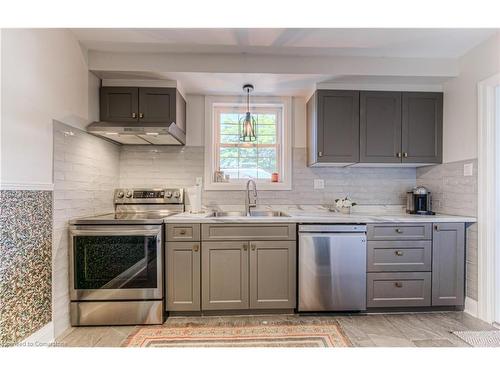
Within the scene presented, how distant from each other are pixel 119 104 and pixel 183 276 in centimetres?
178

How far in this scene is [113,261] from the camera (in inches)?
86.9

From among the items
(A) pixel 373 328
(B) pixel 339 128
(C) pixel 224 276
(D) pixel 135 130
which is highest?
(B) pixel 339 128

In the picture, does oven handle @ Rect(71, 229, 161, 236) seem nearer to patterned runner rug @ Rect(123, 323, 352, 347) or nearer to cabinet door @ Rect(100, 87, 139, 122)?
patterned runner rug @ Rect(123, 323, 352, 347)

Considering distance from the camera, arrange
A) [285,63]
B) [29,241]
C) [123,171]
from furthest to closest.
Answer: [123,171]
[285,63]
[29,241]

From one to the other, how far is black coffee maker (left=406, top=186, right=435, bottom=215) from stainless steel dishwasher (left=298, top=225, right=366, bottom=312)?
0.96 meters

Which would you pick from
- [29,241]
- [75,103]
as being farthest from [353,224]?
[75,103]

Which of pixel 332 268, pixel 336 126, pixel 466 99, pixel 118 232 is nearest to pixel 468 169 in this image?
pixel 466 99

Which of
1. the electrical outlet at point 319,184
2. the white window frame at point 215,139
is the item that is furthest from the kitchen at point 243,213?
the electrical outlet at point 319,184

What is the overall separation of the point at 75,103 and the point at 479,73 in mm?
3583

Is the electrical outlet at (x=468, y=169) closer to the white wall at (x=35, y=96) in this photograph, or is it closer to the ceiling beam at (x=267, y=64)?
the ceiling beam at (x=267, y=64)

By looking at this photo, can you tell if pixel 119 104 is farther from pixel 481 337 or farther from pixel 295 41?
pixel 481 337

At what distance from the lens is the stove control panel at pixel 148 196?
296 centimetres

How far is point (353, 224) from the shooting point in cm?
240
